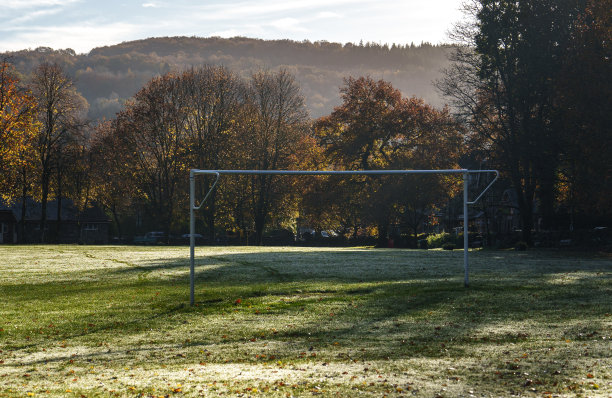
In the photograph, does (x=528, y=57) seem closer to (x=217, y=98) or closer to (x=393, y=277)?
(x=393, y=277)

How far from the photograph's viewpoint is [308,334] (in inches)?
583

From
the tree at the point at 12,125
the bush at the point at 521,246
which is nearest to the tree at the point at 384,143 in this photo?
the bush at the point at 521,246

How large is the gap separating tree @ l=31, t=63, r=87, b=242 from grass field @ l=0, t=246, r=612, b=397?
4410 cm

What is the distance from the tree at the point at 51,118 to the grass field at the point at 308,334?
44.1 meters

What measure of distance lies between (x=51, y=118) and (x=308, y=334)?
6348 cm

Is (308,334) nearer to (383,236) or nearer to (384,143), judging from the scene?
(383,236)

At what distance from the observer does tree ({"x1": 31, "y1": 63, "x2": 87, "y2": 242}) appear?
6931cm

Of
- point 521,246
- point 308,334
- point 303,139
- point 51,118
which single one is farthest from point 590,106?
point 51,118

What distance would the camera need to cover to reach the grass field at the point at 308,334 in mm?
9953

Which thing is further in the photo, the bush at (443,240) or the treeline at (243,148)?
the treeline at (243,148)

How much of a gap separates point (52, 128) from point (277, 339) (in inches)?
2496

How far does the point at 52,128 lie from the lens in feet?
232

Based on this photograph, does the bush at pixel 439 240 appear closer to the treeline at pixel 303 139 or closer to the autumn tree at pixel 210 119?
the treeline at pixel 303 139

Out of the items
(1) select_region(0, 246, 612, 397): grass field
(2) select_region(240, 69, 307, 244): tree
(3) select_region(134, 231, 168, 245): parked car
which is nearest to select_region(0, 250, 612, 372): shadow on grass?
(1) select_region(0, 246, 612, 397): grass field
